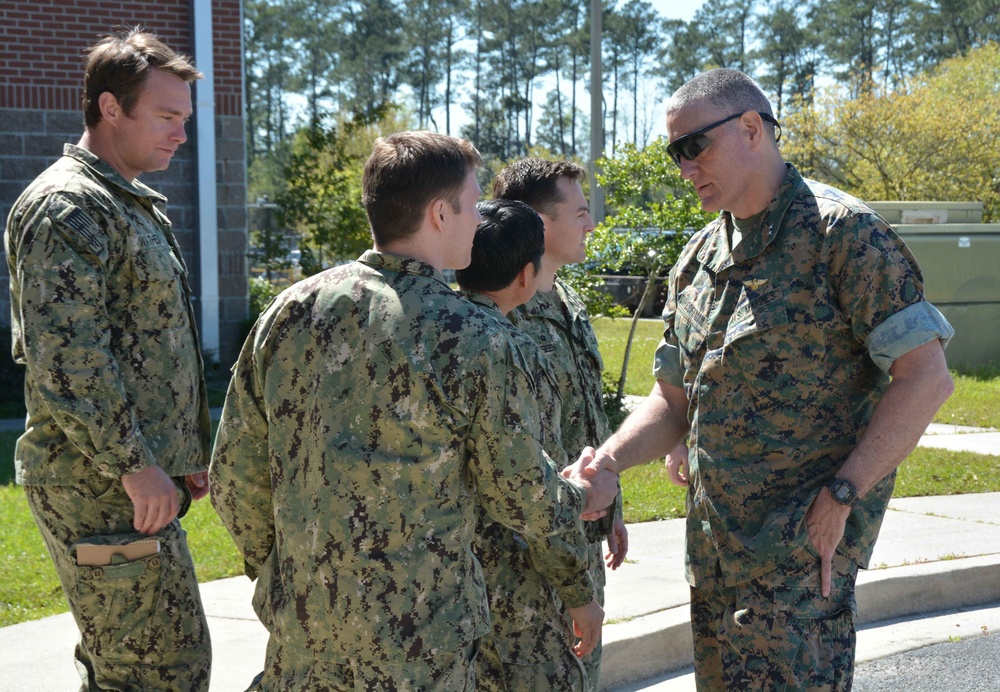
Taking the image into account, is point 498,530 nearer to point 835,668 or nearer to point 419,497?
point 419,497

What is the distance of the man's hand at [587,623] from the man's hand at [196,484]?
1.28 meters

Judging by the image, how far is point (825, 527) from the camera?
2934 millimetres

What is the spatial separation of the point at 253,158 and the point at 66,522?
61.1 meters

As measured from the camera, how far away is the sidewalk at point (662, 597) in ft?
14.7

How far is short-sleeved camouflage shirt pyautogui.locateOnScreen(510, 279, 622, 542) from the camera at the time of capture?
347cm

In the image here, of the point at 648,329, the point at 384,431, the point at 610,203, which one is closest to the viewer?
the point at 384,431

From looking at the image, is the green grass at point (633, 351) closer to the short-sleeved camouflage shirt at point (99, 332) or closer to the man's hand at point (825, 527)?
the short-sleeved camouflage shirt at point (99, 332)

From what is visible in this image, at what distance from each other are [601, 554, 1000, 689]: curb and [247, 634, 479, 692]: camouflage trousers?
2321mm

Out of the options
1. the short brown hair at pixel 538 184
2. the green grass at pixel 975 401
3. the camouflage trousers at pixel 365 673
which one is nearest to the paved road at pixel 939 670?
the short brown hair at pixel 538 184

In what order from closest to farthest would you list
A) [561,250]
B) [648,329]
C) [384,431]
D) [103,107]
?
1. [384,431]
2. [103,107]
3. [561,250]
4. [648,329]

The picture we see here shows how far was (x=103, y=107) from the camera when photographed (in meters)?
3.43

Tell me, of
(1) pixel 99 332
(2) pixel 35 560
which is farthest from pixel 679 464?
(2) pixel 35 560

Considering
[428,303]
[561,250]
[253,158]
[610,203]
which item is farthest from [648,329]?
[253,158]

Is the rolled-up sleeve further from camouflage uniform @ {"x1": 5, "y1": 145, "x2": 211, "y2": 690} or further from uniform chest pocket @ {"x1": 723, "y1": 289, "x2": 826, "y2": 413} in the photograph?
camouflage uniform @ {"x1": 5, "y1": 145, "x2": 211, "y2": 690}
